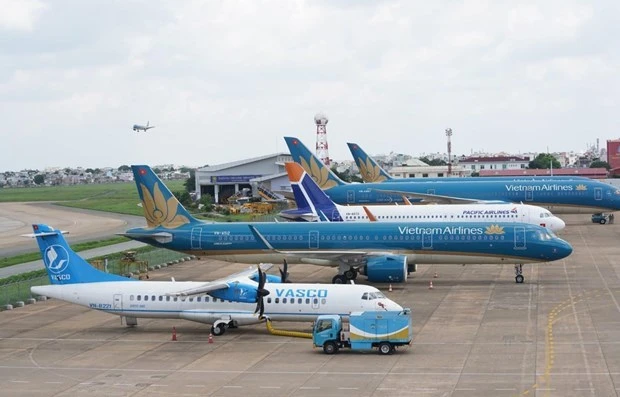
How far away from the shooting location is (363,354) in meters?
40.2

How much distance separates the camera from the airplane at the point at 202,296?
4462 cm

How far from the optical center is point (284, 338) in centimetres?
4469

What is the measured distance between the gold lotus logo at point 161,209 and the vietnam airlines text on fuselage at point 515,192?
4086 cm

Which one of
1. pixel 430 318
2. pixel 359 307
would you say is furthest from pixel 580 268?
pixel 359 307

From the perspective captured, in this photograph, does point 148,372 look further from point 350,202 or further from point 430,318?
point 350,202

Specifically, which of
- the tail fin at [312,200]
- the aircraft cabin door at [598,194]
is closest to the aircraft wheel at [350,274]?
the tail fin at [312,200]

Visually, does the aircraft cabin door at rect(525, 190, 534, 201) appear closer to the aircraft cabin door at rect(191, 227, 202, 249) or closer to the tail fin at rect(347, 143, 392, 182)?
the tail fin at rect(347, 143, 392, 182)

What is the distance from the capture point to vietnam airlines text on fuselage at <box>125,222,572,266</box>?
192ft

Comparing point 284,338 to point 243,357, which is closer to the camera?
point 243,357

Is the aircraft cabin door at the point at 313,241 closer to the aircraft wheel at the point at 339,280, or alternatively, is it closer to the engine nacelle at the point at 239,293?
the aircraft wheel at the point at 339,280

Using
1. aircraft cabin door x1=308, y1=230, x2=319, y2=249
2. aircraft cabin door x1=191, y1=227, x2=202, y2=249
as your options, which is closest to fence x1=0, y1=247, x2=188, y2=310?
aircraft cabin door x1=191, y1=227, x2=202, y2=249

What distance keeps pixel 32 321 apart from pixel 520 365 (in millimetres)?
27314

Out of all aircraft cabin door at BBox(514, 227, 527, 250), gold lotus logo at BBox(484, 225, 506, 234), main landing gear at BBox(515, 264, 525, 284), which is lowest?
main landing gear at BBox(515, 264, 525, 284)

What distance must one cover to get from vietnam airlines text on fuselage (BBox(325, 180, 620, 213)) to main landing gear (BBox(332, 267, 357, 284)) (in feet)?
129
